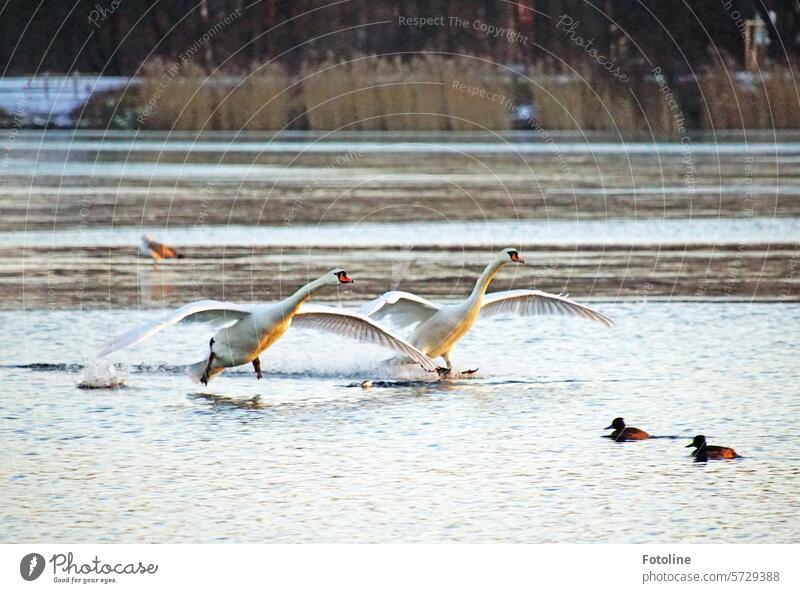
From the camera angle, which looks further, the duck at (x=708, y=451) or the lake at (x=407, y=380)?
the duck at (x=708, y=451)

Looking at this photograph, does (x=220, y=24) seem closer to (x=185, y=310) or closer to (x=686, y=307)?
(x=686, y=307)

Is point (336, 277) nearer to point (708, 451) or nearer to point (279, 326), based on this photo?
point (279, 326)

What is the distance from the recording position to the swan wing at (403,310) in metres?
14.9

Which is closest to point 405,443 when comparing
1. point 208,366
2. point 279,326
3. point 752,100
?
point 279,326

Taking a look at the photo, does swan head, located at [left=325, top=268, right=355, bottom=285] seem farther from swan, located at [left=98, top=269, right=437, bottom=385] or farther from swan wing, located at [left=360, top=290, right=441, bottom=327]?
swan wing, located at [left=360, top=290, right=441, bottom=327]

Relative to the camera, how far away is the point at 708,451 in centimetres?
1216

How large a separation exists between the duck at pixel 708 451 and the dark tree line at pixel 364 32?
72.5 ft

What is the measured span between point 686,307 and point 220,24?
19.2 meters

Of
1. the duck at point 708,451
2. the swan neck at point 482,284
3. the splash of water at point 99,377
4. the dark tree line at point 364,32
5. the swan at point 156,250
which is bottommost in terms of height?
the duck at point 708,451

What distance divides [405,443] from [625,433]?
1595 mm

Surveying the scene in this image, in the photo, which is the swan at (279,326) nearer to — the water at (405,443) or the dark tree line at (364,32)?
the water at (405,443)

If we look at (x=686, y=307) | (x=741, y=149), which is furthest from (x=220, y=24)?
(x=686, y=307)

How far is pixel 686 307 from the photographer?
18.4 metres

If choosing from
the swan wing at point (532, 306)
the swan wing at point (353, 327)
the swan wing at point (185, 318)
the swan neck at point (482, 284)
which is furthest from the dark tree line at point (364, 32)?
the swan wing at point (185, 318)
